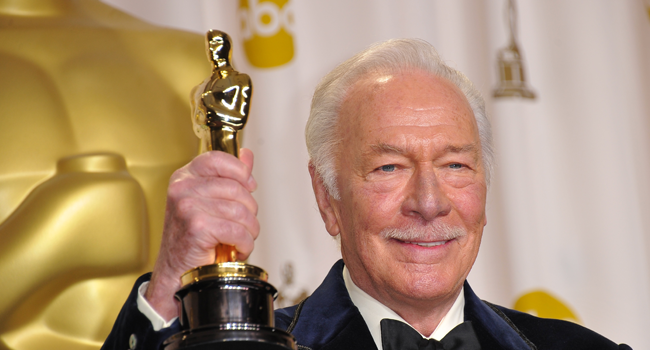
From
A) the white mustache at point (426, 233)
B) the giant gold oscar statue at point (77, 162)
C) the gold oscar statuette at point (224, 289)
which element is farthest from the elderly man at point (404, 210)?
the gold oscar statuette at point (224, 289)

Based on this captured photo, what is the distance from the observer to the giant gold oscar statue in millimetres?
1745

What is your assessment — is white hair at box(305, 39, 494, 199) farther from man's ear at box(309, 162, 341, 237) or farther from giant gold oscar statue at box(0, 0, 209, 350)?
giant gold oscar statue at box(0, 0, 209, 350)

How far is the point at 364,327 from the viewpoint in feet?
5.61

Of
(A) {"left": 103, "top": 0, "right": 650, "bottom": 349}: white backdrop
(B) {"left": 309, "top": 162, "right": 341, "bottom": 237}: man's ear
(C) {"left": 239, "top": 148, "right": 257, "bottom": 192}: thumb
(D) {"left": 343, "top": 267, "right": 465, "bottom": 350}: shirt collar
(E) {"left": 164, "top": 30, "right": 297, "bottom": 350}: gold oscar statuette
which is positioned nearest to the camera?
(E) {"left": 164, "top": 30, "right": 297, "bottom": 350}: gold oscar statuette

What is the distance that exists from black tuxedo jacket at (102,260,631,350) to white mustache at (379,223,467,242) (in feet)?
0.69

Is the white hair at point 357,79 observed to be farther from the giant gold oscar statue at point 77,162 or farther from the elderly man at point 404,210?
the giant gold oscar statue at point 77,162

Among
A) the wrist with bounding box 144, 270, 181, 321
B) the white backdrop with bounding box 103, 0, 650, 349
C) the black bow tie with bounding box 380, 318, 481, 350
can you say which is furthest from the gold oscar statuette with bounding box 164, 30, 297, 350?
the white backdrop with bounding box 103, 0, 650, 349

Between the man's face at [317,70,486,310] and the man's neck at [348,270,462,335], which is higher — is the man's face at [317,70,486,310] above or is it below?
above

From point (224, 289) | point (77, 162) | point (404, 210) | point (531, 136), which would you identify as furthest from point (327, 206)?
point (531, 136)

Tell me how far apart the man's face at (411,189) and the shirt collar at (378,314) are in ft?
0.08

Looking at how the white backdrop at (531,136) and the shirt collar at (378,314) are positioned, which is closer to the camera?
the shirt collar at (378,314)

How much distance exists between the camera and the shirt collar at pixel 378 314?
68.7 inches

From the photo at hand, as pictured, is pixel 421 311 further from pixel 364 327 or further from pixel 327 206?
pixel 327 206

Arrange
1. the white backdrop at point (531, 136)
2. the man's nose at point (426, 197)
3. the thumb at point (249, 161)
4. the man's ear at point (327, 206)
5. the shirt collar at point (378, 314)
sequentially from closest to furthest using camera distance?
the thumb at point (249, 161)
the man's nose at point (426, 197)
the shirt collar at point (378, 314)
the man's ear at point (327, 206)
the white backdrop at point (531, 136)
